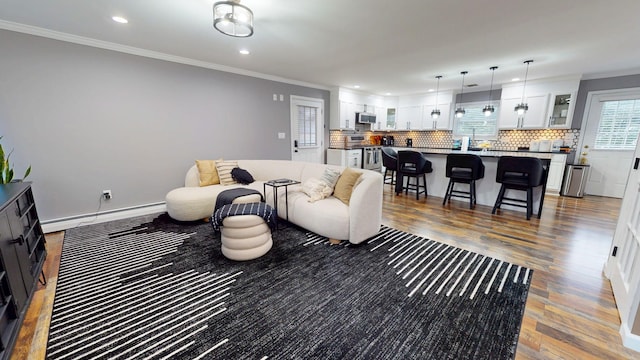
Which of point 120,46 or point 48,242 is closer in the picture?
point 48,242

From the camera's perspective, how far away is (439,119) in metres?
7.00

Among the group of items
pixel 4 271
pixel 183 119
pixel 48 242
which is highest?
pixel 183 119

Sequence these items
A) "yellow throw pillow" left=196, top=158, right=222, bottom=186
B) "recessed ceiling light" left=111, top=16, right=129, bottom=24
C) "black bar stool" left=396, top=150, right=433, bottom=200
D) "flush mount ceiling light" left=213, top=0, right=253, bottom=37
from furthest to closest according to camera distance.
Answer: "black bar stool" left=396, top=150, right=433, bottom=200
"yellow throw pillow" left=196, top=158, right=222, bottom=186
"recessed ceiling light" left=111, top=16, right=129, bottom=24
"flush mount ceiling light" left=213, top=0, right=253, bottom=37

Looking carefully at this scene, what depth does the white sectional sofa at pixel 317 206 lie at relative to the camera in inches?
107

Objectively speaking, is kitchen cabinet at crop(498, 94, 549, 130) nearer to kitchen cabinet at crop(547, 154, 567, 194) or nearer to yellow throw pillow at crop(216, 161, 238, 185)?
kitchen cabinet at crop(547, 154, 567, 194)

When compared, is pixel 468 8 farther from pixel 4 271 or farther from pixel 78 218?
pixel 78 218

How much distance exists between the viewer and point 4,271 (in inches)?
56.1

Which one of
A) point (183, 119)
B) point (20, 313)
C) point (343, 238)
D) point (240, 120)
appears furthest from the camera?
point (240, 120)

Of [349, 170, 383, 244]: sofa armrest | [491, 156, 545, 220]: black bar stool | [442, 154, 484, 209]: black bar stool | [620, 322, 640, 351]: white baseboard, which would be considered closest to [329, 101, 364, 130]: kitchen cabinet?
[442, 154, 484, 209]: black bar stool

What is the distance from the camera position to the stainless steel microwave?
7.05 meters

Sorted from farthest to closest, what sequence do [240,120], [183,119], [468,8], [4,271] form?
[240,120] < [183,119] < [468,8] < [4,271]

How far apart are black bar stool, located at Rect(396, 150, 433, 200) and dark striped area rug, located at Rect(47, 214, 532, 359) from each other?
215 cm

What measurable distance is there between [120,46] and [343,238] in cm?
402

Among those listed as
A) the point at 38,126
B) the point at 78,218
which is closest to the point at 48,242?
the point at 78,218
